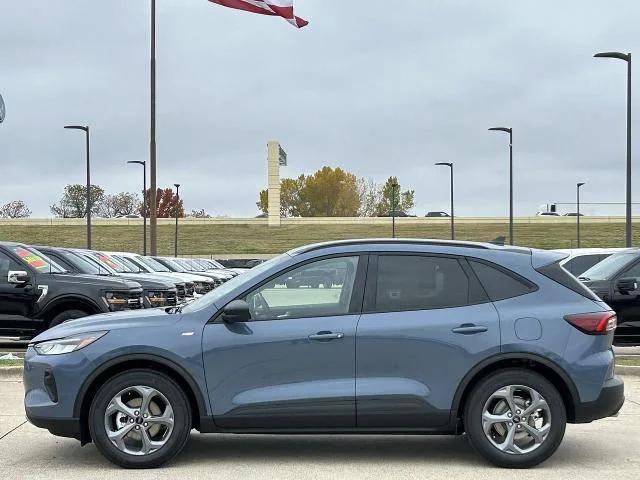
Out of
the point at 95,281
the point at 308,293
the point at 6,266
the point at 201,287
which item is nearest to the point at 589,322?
the point at 308,293

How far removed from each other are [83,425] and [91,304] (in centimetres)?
741

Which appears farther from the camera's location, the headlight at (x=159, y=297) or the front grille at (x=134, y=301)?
the headlight at (x=159, y=297)

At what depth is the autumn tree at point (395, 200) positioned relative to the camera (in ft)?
442

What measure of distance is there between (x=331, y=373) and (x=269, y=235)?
8742 cm

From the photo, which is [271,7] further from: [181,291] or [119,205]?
[119,205]

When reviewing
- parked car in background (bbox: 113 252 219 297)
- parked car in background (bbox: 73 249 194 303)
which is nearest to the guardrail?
parked car in background (bbox: 113 252 219 297)

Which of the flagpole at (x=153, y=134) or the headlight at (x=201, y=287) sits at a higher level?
the flagpole at (x=153, y=134)

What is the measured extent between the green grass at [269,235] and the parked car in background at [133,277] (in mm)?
65256

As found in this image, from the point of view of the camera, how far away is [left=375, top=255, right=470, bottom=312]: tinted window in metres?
6.79

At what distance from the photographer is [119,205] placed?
138 m

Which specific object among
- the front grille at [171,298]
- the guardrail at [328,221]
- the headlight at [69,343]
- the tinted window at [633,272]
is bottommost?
the front grille at [171,298]

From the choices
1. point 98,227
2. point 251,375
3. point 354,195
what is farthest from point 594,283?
point 354,195

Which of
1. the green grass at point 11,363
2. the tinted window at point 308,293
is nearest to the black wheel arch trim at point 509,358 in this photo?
the tinted window at point 308,293

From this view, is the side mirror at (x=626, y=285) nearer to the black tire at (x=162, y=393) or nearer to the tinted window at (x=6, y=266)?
the black tire at (x=162, y=393)
